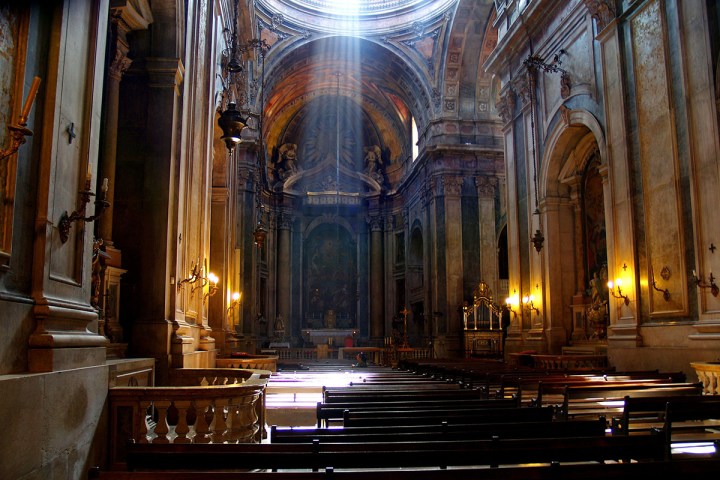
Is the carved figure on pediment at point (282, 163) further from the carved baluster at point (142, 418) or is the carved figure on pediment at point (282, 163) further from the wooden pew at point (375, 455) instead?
the wooden pew at point (375, 455)

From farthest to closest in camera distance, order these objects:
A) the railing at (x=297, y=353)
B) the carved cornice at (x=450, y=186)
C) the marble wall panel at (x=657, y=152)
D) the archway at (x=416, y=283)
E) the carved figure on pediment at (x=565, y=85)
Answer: the archway at (x=416, y=283) → the railing at (x=297, y=353) → the carved cornice at (x=450, y=186) → the carved figure on pediment at (x=565, y=85) → the marble wall panel at (x=657, y=152)

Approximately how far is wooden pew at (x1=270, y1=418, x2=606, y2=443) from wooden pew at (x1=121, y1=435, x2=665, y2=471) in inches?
24.8

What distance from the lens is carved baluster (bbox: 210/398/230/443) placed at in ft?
18.1

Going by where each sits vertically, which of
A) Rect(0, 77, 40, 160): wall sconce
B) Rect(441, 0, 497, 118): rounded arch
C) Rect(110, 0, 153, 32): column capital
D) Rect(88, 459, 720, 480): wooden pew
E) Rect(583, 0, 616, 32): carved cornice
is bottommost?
Rect(88, 459, 720, 480): wooden pew

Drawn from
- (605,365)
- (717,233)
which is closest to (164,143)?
(717,233)

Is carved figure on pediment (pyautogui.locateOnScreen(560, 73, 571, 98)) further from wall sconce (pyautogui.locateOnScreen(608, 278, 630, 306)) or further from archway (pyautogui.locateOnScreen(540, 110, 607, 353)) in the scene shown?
wall sconce (pyautogui.locateOnScreen(608, 278, 630, 306))

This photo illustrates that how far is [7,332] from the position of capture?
14.0 feet

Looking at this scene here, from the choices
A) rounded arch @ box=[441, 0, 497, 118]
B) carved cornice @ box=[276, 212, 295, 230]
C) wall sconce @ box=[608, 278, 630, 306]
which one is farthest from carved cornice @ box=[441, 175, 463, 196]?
wall sconce @ box=[608, 278, 630, 306]

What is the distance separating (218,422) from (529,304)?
1396cm

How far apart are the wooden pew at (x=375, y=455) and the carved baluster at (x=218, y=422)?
1906 mm

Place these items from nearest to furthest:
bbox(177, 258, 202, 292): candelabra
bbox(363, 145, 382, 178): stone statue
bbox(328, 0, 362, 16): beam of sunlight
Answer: bbox(177, 258, 202, 292): candelabra
bbox(328, 0, 362, 16): beam of sunlight
bbox(363, 145, 382, 178): stone statue

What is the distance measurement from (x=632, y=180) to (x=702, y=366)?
5251mm

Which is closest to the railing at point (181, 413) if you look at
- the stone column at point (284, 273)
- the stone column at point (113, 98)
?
the stone column at point (113, 98)

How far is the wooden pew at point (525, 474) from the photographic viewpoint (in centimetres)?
279
